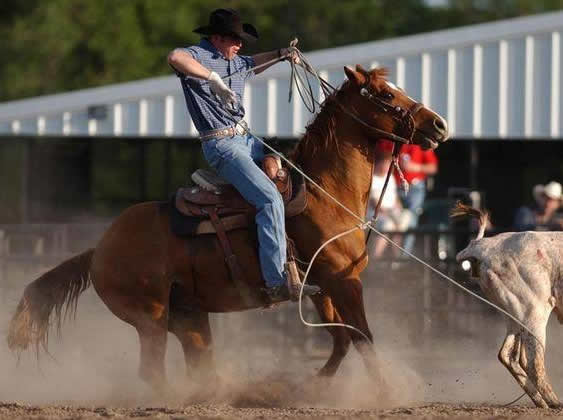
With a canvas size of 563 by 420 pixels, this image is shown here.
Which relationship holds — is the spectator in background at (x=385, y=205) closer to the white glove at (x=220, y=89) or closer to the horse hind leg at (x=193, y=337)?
the horse hind leg at (x=193, y=337)

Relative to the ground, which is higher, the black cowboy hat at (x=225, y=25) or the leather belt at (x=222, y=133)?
the black cowboy hat at (x=225, y=25)

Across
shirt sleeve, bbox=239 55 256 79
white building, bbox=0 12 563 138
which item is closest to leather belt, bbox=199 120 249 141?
shirt sleeve, bbox=239 55 256 79

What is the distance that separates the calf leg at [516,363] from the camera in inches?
333

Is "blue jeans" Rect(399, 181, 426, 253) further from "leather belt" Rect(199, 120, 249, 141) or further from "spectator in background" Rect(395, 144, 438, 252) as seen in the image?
"leather belt" Rect(199, 120, 249, 141)

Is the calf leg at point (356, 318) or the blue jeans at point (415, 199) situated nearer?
the calf leg at point (356, 318)

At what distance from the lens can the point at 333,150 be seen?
29.5 ft

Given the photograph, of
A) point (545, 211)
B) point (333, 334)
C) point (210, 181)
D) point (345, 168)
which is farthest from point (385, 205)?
point (210, 181)

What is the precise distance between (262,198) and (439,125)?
1.26m

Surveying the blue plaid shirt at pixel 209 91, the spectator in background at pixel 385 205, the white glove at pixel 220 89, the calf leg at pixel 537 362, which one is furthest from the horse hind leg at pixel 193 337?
the spectator in background at pixel 385 205

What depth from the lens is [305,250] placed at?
8.83 meters

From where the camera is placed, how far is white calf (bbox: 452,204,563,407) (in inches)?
333

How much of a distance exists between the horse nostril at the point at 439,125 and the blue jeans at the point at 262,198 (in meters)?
1.12

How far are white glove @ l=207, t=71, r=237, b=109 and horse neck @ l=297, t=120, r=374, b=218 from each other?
0.86 meters

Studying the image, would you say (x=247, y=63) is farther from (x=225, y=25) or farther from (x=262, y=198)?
(x=262, y=198)
